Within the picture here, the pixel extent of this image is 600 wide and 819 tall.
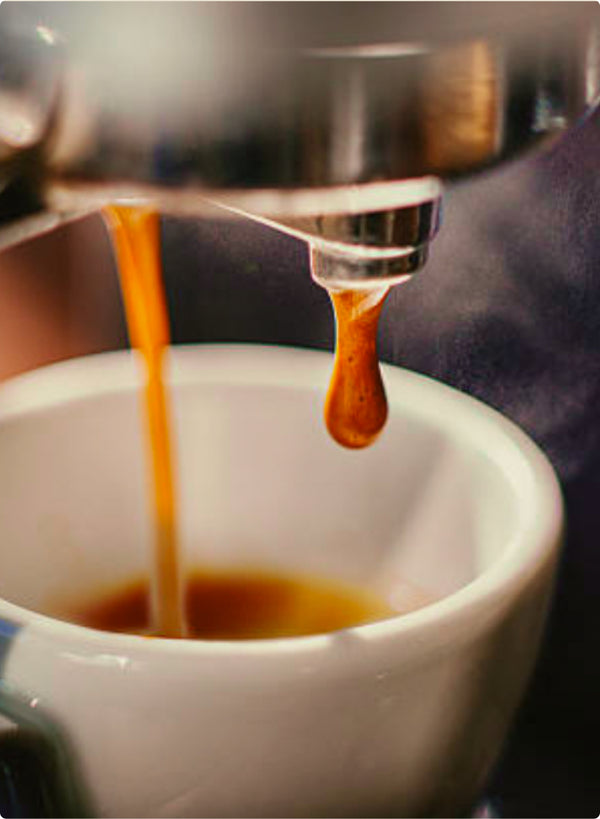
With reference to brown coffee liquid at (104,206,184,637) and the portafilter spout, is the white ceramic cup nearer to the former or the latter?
brown coffee liquid at (104,206,184,637)

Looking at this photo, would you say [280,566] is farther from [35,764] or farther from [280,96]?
[280,96]

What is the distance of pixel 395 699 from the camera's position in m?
0.33

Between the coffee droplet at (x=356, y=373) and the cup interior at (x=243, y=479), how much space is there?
8 centimetres

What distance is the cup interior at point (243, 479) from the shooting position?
17.1 inches

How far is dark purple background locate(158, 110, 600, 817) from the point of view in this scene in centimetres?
42

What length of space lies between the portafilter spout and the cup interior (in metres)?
0.18

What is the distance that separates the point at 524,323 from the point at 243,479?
0.37 ft

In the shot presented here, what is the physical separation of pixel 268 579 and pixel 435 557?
2.5 inches

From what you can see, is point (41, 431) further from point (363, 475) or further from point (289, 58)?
point (289, 58)

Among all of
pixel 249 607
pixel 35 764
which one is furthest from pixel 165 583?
pixel 35 764

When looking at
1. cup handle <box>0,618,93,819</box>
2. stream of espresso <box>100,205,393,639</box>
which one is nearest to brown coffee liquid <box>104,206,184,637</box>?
stream of espresso <box>100,205,393,639</box>

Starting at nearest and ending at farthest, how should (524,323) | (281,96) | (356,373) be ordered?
(281,96), (356,373), (524,323)

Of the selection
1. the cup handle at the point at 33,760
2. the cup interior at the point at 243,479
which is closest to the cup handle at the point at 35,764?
the cup handle at the point at 33,760

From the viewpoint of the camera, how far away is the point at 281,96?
0.22 meters
